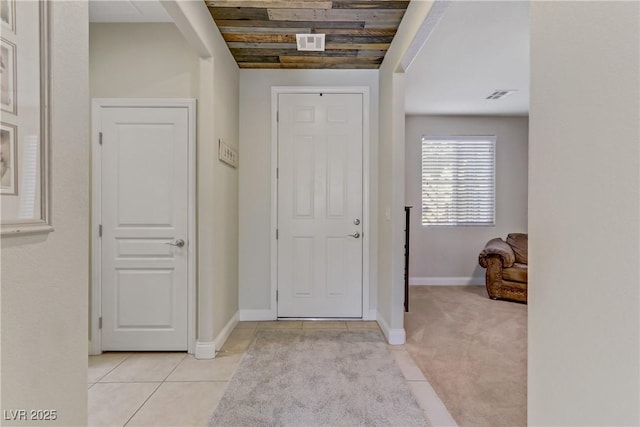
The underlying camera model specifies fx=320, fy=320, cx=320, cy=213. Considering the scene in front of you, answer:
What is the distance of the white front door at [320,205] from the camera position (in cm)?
336

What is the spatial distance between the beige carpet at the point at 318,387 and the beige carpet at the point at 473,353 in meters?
0.28

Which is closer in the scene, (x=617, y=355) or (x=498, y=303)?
(x=617, y=355)

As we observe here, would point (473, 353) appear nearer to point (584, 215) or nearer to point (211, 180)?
point (584, 215)

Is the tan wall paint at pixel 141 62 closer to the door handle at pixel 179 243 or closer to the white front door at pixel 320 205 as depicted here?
the white front door at pixel 320 205

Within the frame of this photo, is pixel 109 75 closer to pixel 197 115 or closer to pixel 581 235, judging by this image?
pixel 197 115

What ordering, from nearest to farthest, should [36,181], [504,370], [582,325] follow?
1. [582,325]
2. [36,181]
3. [504,370]

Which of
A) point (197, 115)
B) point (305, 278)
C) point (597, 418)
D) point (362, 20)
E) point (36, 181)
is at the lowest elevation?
point (305, 278)

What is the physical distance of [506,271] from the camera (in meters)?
4.12

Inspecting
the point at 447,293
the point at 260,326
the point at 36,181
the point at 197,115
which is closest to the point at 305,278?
the point at 260,326

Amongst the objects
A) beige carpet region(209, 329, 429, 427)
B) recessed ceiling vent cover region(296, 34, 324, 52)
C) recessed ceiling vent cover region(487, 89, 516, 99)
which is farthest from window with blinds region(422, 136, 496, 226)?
beige carpet region(209, 329, 429, 427)

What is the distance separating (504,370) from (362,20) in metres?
2.85

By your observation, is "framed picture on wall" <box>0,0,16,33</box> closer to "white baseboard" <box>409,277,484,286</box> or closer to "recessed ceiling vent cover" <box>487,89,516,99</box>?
"recessed ceiling vent cover" <box>487,89,516,99</box>

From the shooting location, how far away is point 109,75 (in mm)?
2590

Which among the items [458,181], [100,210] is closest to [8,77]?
[100,210]
